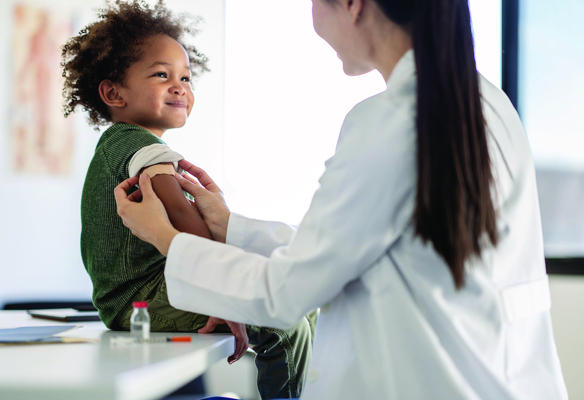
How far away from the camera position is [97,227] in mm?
1239

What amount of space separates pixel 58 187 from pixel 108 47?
1.74 meters

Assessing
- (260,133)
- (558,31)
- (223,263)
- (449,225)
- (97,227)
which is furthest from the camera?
(260,133)

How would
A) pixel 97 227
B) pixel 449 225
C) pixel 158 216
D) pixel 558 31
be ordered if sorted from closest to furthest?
pixel 449 225 → pixel 158 216 → pixel 97 227 → pixel 558 31

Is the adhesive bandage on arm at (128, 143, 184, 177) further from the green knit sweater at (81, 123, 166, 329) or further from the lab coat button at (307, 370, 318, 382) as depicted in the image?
the lab coat button at (307, 370, 318, 382)

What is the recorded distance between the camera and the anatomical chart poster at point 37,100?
304 centimetres

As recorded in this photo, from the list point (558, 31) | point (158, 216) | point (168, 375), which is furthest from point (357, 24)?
point (558, 31)

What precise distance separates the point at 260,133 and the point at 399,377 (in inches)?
95.9

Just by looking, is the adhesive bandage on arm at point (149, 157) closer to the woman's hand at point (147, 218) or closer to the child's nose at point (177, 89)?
the woman's hand at point (147, 218)

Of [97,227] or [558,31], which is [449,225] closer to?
[97,227]

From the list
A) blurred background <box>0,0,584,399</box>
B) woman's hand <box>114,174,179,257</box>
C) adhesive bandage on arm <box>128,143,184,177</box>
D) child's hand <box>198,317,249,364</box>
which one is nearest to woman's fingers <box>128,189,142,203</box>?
woman's hand <box>114,174,179,257</box>

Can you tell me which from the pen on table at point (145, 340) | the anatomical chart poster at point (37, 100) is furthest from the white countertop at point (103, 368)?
the anatomical chart poster at point (37, 100)

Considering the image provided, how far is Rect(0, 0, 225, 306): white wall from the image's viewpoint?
9.84 feet

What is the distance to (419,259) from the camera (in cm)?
76

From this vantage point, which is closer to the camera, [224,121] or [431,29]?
[431,29]
